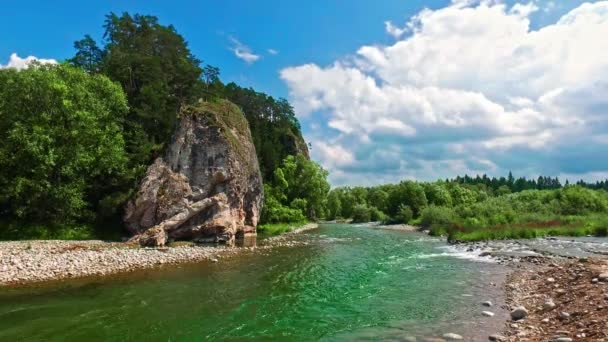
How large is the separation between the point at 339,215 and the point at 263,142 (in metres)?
67.2

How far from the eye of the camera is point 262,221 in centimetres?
6912

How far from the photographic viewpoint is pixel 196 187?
4356cm

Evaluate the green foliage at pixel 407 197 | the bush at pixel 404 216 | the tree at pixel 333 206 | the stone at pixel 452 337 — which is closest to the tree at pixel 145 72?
the stone at pixel 452 337

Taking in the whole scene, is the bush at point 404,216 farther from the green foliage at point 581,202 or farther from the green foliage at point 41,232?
the green foliage at point 41,232

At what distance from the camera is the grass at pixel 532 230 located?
45.5 m

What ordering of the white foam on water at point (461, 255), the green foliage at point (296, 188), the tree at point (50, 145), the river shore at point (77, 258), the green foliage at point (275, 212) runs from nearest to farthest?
1. the river shore at point (77, 258)
2. the white foam on water at point (461, 255)
3. the tree at point (50, 145)
4. the green foliage at point (275, 212)
5. the green foliage at point (296, 188)

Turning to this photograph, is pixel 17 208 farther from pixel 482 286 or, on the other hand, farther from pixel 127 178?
pixel 482 286

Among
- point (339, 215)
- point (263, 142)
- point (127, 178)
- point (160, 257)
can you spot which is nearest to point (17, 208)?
point (127, 178)

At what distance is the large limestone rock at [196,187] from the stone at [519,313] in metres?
31.7

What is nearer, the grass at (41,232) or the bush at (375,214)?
the grass at (41,232)

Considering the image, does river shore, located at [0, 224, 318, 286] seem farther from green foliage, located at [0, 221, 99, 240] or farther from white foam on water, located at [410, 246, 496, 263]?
white foam on water, located at [410, 246, 496, 263]

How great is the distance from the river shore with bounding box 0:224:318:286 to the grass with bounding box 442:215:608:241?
30.0 metres

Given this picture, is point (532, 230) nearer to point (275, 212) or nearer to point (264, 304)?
point (264, 304)

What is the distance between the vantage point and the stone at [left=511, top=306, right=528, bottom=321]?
14066mm
